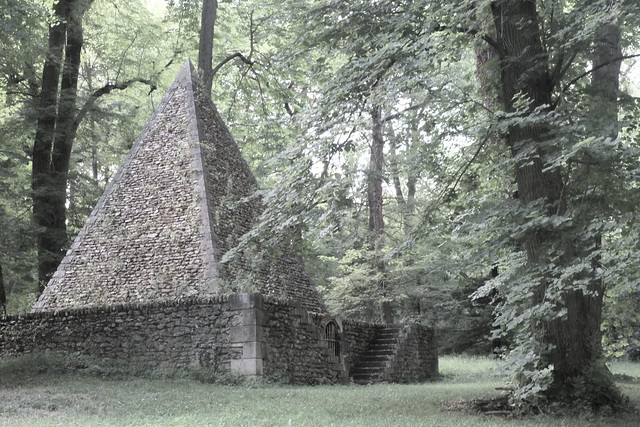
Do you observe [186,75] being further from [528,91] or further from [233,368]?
[528,91]

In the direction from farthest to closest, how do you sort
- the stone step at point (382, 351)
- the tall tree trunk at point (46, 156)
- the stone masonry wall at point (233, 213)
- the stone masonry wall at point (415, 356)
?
the tall tree trunk at point (46, 156) → the stone step at point (382, 351) → the stone masonry wall at point (415, 356) → the stone masonry wall at point (233, 213)

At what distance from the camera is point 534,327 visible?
337 inches

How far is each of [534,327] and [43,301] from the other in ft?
39.5

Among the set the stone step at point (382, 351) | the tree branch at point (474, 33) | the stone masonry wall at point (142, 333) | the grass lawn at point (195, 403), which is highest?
the tree branch at point (474, 33)

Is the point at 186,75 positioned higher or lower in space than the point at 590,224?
higher

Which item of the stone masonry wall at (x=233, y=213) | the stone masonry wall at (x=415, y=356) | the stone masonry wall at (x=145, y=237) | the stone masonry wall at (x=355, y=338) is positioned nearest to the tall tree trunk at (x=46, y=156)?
the stone masonry wall at (x=145, y=237)

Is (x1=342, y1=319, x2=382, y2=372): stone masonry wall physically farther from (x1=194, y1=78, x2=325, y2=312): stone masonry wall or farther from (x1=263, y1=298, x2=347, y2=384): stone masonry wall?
(x1=194, y1=78, x2=325, y2=312): stone masonry wall

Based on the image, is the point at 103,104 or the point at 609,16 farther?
the point at 103,104

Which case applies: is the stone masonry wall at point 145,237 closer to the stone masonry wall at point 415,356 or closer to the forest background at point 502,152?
the forest background at point 502,152

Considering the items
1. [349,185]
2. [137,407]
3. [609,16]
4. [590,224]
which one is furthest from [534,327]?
[137,407]

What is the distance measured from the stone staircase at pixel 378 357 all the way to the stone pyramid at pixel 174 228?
1.81 m

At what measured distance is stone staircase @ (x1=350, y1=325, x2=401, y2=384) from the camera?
14570 mm

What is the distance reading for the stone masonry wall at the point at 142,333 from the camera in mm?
11883

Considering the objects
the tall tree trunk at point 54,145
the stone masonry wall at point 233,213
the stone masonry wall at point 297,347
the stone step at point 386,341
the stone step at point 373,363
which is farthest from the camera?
the tall tree trunk at point 54,145
